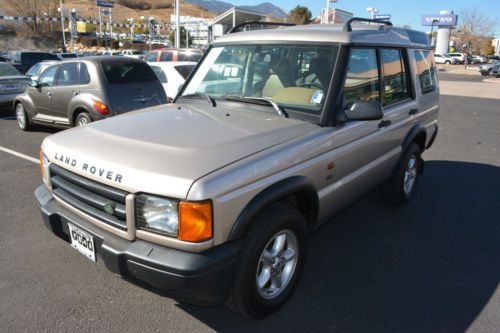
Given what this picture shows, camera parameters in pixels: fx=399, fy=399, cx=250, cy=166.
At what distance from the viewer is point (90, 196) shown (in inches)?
99.8

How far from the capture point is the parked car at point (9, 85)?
1034cm

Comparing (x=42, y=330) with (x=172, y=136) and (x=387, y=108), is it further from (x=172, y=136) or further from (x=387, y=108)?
(x=387, y=108)

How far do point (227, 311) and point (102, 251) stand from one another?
3.37ft

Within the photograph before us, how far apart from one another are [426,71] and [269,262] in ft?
11.8

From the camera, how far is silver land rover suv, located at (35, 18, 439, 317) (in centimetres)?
220

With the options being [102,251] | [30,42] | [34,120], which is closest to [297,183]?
[102,251]

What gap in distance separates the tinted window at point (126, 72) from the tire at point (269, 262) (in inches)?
227

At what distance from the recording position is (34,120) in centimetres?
872

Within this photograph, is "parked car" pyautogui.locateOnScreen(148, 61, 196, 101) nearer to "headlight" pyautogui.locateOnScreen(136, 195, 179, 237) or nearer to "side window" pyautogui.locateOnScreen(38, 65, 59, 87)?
"side window" pyautogui.locateOnScreen(38, 65, 59, 87)

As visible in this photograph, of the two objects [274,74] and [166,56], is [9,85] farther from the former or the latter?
[274,74]

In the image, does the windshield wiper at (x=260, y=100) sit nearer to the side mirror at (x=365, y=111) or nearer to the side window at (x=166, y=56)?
the side mirror at (x=365, y=111)

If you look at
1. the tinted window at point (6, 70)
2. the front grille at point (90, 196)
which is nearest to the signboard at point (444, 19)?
the tinted window at point (6, 70)

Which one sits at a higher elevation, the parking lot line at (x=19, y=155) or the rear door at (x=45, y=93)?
the rear door at (x=45, y=93)

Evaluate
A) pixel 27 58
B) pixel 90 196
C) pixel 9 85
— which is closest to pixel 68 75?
pixel 9 85
